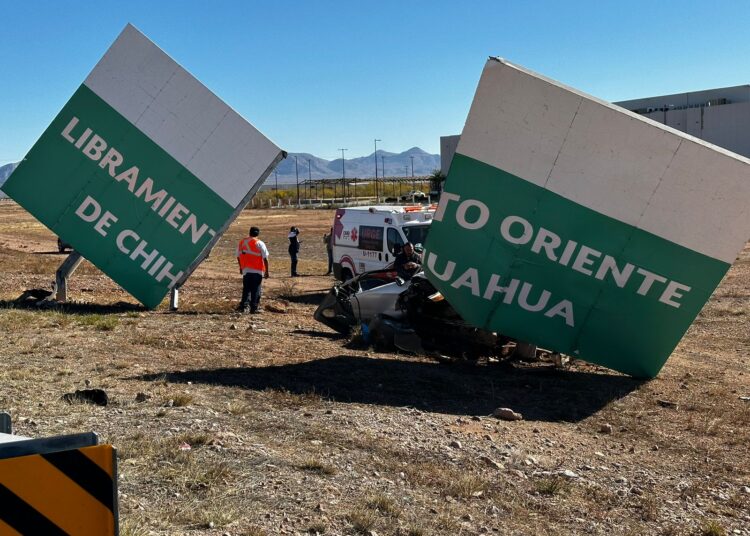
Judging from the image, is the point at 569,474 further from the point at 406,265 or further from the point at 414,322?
the point at 406,265

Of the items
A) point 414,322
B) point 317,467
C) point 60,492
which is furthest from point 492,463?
point 414,322

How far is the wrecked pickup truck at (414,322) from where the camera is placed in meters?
12.4

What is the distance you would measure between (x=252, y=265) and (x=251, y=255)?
0.22 meters

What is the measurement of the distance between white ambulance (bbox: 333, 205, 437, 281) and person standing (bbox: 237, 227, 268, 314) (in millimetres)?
3314

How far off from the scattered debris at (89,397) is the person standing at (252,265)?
7.10 metres

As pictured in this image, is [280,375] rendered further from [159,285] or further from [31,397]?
[159,285]

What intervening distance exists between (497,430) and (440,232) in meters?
3.48

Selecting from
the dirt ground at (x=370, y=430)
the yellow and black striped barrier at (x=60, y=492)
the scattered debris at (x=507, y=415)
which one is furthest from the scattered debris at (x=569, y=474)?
the yellow and black striped barrier at (x=60, y=492)

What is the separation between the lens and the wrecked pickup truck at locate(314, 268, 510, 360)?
12.4 meters

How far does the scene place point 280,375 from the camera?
1055cm

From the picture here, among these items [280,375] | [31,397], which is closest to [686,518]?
[280,375]

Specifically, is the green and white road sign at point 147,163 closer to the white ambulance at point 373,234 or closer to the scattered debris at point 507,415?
the white ambulance at point 373,234

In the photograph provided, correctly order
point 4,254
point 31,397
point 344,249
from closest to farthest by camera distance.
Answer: point 31,397, point 344,249, point 4,254

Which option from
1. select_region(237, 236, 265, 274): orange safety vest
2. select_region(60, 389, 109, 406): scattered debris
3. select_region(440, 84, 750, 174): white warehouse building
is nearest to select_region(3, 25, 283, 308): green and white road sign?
select_region(237, 236, 265, 274): orange safety vest
